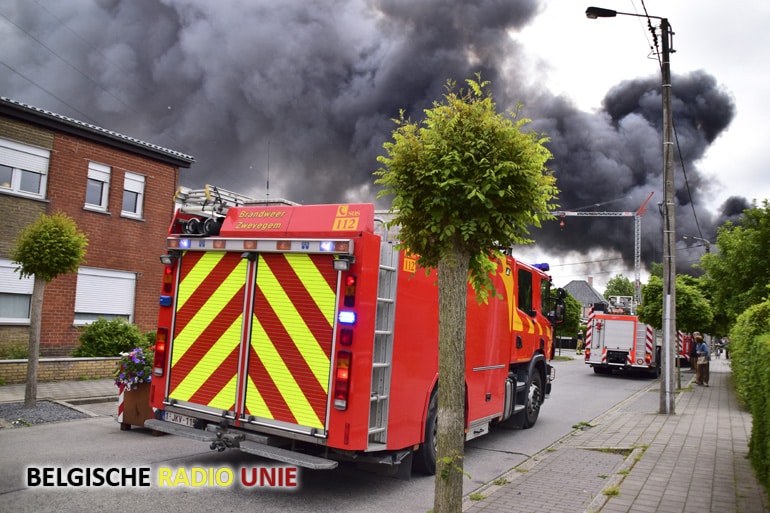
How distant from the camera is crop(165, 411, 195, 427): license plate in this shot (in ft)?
20.3

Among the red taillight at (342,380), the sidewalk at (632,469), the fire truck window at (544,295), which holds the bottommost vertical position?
the sidewalk at (632,469)

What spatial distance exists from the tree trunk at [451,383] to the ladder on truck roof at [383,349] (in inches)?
53.1

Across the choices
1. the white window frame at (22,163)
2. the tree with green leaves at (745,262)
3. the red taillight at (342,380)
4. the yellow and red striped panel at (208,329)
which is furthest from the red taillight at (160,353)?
the tree with green leaves at (745,262)

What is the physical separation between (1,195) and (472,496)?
45.6ft

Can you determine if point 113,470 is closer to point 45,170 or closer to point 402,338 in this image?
point 402,338

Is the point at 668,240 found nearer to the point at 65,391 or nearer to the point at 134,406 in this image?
the point at 134,406

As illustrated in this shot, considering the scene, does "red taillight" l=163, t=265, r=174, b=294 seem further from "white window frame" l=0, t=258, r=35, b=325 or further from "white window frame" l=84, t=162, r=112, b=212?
"white window frame" l=84, t=162, r=112, b=212

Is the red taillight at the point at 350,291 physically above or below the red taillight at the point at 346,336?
above

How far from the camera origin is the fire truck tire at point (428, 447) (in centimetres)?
647

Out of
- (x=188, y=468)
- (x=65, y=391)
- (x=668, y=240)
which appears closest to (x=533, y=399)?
(x=668, y=240)

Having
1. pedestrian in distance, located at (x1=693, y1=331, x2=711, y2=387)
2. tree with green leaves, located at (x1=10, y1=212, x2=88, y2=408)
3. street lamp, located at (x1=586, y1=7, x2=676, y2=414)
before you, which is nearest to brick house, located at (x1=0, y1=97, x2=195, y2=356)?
tree with green leaves, located at (x1=10, y1=212, x2=88, y2=408)

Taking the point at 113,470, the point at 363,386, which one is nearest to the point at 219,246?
the point at 363,386

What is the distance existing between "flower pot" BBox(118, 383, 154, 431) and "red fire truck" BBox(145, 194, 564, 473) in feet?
6.97

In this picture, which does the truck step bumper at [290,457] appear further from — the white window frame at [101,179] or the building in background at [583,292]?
the building in background at [583,292]
